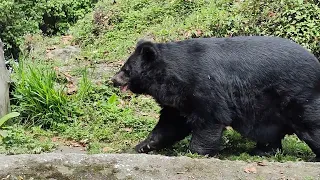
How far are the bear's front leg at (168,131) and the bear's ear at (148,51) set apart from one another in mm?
664

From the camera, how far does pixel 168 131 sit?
6.59 meters

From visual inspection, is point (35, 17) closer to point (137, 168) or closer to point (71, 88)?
point (71, 88)

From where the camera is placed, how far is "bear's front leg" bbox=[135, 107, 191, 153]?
659 cm

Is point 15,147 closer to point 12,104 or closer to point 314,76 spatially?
point 12,104

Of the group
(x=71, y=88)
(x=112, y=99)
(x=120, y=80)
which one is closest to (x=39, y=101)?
(x=71, y=88)

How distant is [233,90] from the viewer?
615cm

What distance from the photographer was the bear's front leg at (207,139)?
6059 mm

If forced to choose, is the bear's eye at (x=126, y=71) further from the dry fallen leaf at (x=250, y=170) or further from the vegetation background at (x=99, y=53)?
the dry fallen leaf at (x=250, y=170)

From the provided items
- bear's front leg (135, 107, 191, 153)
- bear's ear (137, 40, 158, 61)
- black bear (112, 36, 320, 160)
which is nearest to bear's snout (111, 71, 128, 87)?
black bear (112, 36, 320, 160)

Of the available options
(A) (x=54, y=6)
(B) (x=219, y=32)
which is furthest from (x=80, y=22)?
(B) (x=219, y=32)

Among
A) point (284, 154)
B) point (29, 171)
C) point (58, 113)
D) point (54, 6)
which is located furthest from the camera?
point (54, 6)

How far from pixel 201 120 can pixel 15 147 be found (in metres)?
2.21

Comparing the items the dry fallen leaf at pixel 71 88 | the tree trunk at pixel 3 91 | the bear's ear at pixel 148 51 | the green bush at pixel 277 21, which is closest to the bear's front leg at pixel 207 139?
the bear's ear at pixel 148 51

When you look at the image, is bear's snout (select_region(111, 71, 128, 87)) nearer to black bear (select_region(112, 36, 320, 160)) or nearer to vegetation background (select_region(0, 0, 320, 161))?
black bear (select_region(112, 36, 320, 160))
